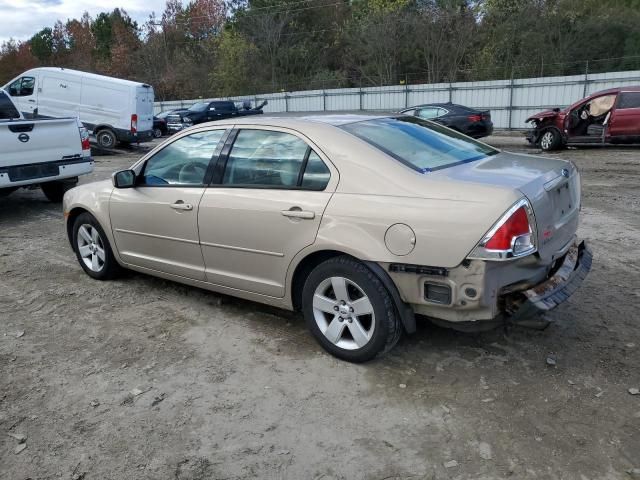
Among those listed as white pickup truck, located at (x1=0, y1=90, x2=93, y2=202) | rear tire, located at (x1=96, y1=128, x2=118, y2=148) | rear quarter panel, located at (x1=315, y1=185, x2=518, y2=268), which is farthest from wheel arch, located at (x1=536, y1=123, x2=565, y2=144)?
rear tire, located at (x1=96, y1=128, x2=118, y2=148)

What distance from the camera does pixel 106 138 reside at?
696 inches

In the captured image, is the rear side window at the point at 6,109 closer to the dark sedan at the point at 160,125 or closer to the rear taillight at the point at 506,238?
the rear taillight at the point at 506,238

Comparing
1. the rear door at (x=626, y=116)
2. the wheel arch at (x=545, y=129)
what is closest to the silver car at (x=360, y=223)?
the rear door at (x=626, y=116)

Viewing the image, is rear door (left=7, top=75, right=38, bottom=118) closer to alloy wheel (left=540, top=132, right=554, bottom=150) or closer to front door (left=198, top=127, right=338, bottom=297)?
alloy wheel (left=540, top=132, right=554, bottom=150)

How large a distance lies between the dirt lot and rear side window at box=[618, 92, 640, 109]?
1007 cm

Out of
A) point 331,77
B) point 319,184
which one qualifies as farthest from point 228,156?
point 331,77

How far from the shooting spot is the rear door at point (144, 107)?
17.6m

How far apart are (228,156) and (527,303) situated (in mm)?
2309

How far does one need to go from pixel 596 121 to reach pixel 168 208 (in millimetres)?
12610

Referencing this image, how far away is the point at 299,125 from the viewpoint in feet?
12.3

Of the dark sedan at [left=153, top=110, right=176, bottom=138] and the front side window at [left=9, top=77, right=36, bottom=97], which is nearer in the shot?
the front side window at [left=9, top=77, right=36, bottom=97]

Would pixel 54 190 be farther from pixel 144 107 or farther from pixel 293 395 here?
pixel 144 107

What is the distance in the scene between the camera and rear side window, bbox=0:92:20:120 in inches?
342

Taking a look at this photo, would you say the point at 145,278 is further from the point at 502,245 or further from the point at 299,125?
the point at 502,245
